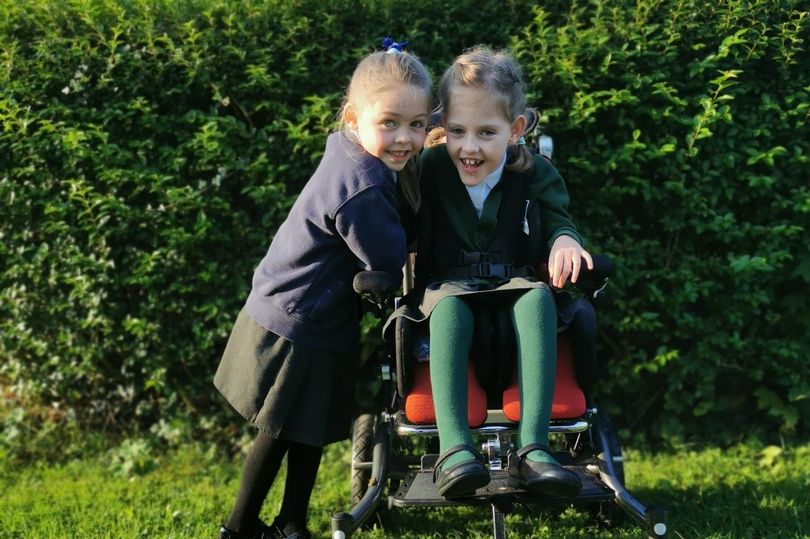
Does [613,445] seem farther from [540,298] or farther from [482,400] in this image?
[540,298]

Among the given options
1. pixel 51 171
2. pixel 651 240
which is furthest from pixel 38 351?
pixel 651 240

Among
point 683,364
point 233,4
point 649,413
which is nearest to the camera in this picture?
point 233,4

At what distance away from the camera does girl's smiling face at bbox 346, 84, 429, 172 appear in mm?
2820

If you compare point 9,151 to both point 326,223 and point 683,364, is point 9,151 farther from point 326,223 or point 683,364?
point 683,364

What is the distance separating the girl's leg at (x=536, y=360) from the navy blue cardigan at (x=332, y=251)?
45 cm

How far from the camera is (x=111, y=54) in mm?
3754

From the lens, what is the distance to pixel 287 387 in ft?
9.57

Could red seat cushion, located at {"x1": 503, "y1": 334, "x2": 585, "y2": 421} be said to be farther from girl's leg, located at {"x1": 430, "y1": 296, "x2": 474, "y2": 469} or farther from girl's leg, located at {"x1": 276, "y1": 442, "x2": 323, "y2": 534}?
girl's leg, located at {"x1": 276, "y1": 442, "x2": 323, "y2": 534}

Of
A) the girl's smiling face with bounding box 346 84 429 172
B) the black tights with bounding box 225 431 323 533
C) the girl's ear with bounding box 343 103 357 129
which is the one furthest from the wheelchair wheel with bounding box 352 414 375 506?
the girl's ear with bounding box 343 103 357 129

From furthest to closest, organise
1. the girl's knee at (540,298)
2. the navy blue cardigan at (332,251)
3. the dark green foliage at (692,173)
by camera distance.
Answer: the dark green foliage at (692,173), the navy blue cardigan at (332,251), the girl's knee at (540,298)

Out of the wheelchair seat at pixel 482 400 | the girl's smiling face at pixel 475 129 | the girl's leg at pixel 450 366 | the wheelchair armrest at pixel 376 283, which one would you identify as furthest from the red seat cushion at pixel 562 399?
the girl's smiling face at pixel 475 129

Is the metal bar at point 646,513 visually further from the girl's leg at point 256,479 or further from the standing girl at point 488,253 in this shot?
the girl's leg at point 256,479

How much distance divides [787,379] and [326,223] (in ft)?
7.77

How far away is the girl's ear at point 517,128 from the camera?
3027mm
